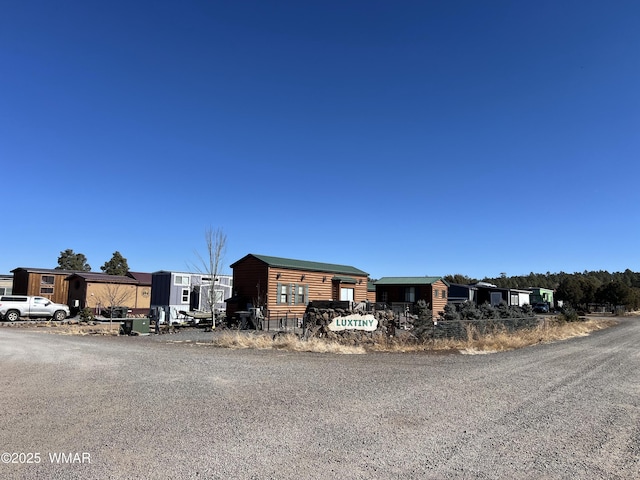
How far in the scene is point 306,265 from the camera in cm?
2917

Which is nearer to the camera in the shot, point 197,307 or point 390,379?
point 390,379

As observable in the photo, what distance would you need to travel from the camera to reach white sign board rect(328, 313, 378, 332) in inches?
695

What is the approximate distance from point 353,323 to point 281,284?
32.8 feet

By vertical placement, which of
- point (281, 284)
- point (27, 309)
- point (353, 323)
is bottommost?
point (27, 309)

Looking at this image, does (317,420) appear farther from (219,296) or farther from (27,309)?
(219,296)

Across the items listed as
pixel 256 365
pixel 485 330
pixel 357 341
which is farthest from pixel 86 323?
pixel 485 330

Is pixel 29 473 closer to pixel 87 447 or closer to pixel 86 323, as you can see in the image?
pixel 87 447

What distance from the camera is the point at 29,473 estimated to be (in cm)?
422

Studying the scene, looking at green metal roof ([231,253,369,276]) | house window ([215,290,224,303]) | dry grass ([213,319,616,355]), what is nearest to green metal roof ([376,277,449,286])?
green metal roof ([231,253,369,276])

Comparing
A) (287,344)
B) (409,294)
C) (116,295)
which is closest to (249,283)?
(287,344)

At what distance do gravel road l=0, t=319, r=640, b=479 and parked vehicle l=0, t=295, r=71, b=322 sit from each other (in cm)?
2097

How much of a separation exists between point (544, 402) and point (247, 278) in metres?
21.6

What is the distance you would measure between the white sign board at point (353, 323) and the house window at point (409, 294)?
809 inches

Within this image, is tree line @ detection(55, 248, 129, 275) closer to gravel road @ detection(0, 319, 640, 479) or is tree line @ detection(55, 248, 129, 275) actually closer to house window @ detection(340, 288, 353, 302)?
house window @ detection(340, 288, 353, 302)
